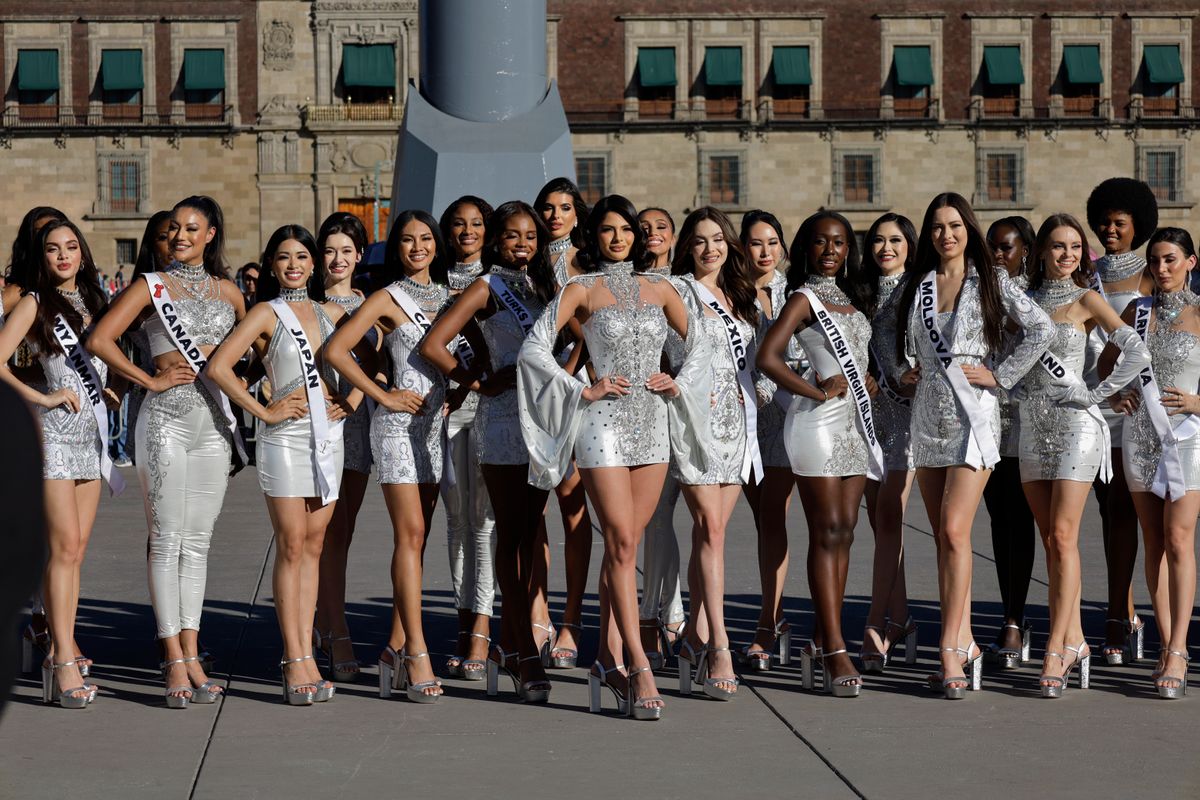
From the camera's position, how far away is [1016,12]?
172 feet

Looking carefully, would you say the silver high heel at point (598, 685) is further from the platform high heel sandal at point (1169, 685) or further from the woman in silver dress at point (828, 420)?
the platform high heel sandal at point (1169, 685)

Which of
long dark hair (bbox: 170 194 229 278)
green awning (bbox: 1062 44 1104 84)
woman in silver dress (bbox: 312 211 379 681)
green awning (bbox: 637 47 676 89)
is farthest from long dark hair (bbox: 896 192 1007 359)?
green awning (bbox: 1062 44 1104 84)

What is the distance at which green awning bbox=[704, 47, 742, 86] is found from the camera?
51.4 m

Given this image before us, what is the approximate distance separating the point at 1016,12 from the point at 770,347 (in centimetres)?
4940

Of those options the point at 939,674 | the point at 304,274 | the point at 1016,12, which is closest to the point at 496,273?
the point at 304,274

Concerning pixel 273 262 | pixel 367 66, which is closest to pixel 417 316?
pixel 273 262

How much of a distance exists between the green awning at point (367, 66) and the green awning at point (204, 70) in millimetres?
3789

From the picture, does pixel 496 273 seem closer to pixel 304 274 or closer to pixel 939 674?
pixel 304 274

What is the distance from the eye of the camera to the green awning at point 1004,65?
51875 mm

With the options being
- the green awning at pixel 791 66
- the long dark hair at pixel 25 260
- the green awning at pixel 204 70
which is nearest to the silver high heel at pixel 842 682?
the long dark hair at pixel 25 260

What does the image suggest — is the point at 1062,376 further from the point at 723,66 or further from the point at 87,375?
the point at 723,66

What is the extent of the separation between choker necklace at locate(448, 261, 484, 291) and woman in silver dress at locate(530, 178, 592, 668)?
35cm

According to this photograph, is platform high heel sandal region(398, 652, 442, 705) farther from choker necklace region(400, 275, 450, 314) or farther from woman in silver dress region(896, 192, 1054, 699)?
woman in silver dress region(896, 192, 1054, 699)

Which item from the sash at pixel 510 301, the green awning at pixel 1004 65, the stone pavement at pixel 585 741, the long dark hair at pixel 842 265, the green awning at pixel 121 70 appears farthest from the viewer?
the green awning at pixel 1004 65
